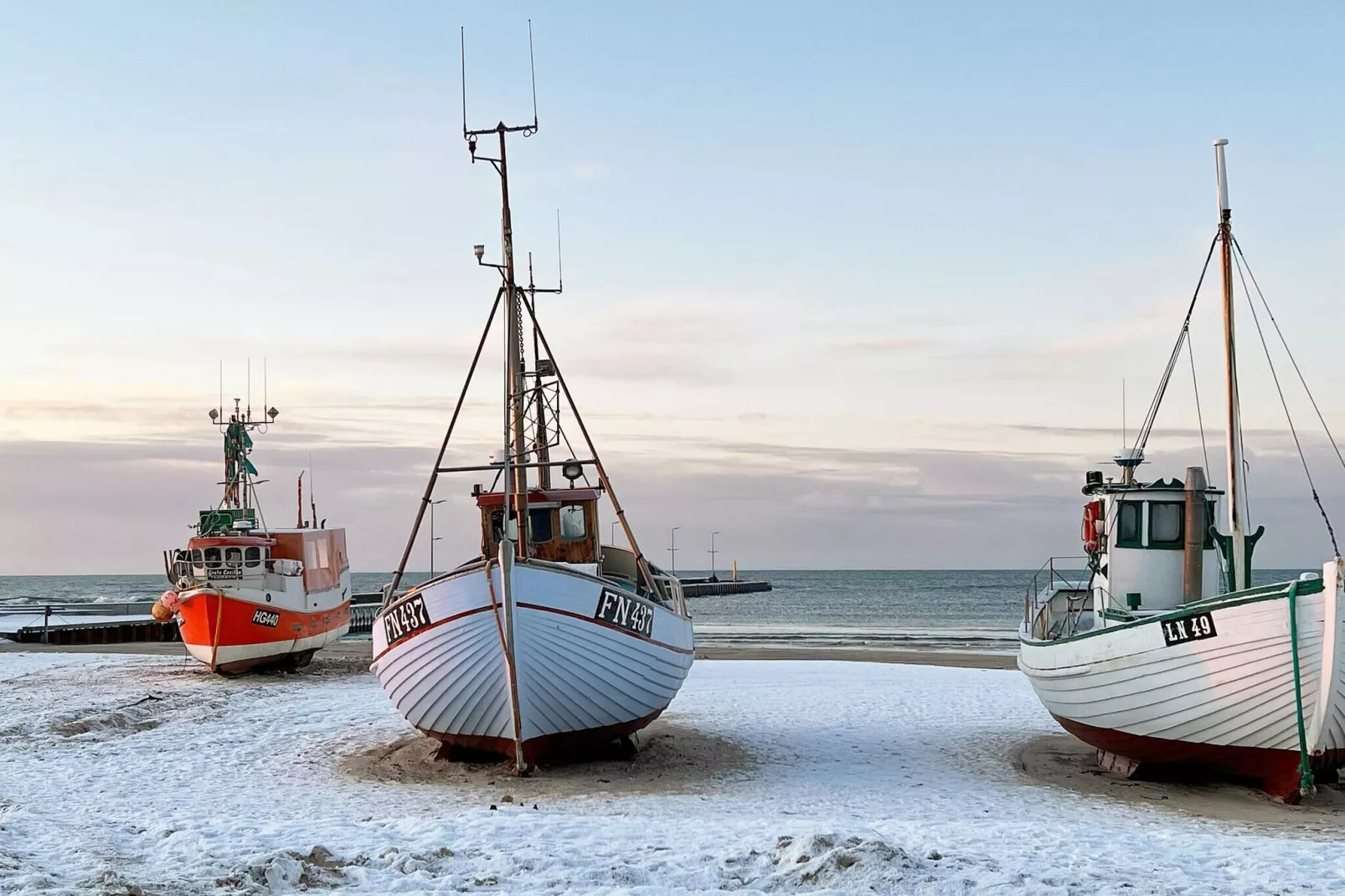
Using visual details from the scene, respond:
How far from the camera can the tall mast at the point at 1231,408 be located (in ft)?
44.4

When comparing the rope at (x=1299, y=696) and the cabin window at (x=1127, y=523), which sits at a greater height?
the cabin window at (x=1127, y=523)

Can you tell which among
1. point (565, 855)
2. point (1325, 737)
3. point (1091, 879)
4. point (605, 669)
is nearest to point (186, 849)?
point (565, 855)

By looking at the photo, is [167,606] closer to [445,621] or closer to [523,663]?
[445,621]

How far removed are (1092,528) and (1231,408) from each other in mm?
2659

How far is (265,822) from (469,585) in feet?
11.7

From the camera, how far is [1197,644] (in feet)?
40.2

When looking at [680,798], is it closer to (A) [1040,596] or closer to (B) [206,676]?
(A) [1040,596]

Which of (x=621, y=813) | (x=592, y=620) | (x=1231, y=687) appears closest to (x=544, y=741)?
(x=592, y=620)

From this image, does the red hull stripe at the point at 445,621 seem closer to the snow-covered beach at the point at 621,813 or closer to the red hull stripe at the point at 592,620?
the red hull stripe at the point at 592,620

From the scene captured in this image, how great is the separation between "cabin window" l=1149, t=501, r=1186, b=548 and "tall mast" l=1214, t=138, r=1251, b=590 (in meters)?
0.93

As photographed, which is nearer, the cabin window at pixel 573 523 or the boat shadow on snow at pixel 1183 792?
the boat shadow on snow at pixel 1183 792

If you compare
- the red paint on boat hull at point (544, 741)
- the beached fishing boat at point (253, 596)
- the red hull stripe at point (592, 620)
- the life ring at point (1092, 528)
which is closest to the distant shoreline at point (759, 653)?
the beached fishing boat at point (253, 596)

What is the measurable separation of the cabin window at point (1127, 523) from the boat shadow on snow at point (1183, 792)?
2679 mm

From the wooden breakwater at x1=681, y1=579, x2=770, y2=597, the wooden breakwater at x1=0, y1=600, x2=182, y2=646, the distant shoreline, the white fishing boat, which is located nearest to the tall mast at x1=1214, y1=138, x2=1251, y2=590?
the white fishing boat
